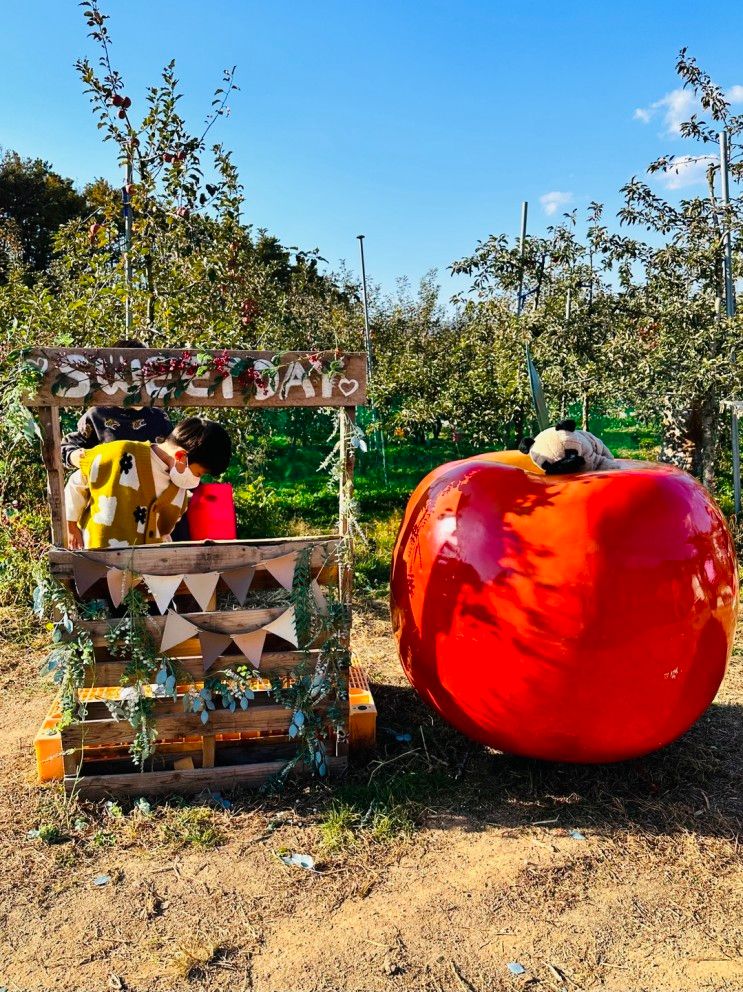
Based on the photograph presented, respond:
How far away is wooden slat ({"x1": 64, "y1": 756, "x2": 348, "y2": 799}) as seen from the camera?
338cm

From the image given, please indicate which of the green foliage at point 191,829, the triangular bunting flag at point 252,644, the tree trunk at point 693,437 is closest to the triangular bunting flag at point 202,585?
the triangular bunting flag at point 252,644

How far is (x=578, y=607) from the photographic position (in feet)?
10.0

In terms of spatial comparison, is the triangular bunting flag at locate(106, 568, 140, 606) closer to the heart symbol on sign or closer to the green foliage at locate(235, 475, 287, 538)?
the heart symbol on sign

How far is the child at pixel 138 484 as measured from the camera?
3.42m

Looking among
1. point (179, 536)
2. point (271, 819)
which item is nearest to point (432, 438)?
point (179, 536)

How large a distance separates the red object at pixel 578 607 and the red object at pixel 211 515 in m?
1.17

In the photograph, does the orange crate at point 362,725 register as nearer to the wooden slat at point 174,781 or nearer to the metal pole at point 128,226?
the wooden slat at point 174,781

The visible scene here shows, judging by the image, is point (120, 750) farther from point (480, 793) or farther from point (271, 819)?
point (480, 793)

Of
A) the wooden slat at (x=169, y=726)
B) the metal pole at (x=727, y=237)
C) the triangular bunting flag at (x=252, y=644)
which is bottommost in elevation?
the wooden slat at (x=169, y=726)

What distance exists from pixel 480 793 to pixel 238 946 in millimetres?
1315

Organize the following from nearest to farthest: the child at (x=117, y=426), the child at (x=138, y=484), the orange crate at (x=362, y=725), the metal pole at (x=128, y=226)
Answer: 1. the child at (x=138, y=484)
2. the orange crate at (x=362, y=725)
3. the child at (x=117, y=426)
4. the metal pole at (x=128, y=226)

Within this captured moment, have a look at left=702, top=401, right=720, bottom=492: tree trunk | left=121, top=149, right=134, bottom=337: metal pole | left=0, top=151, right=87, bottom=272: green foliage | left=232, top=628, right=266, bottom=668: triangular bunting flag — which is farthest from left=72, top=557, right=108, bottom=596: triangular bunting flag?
left=0, top=151, right=87, bottom=272: green foliage

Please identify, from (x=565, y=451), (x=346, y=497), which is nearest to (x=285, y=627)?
(x=346, y=497)

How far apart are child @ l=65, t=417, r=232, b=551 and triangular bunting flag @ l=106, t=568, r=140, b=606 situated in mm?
164
